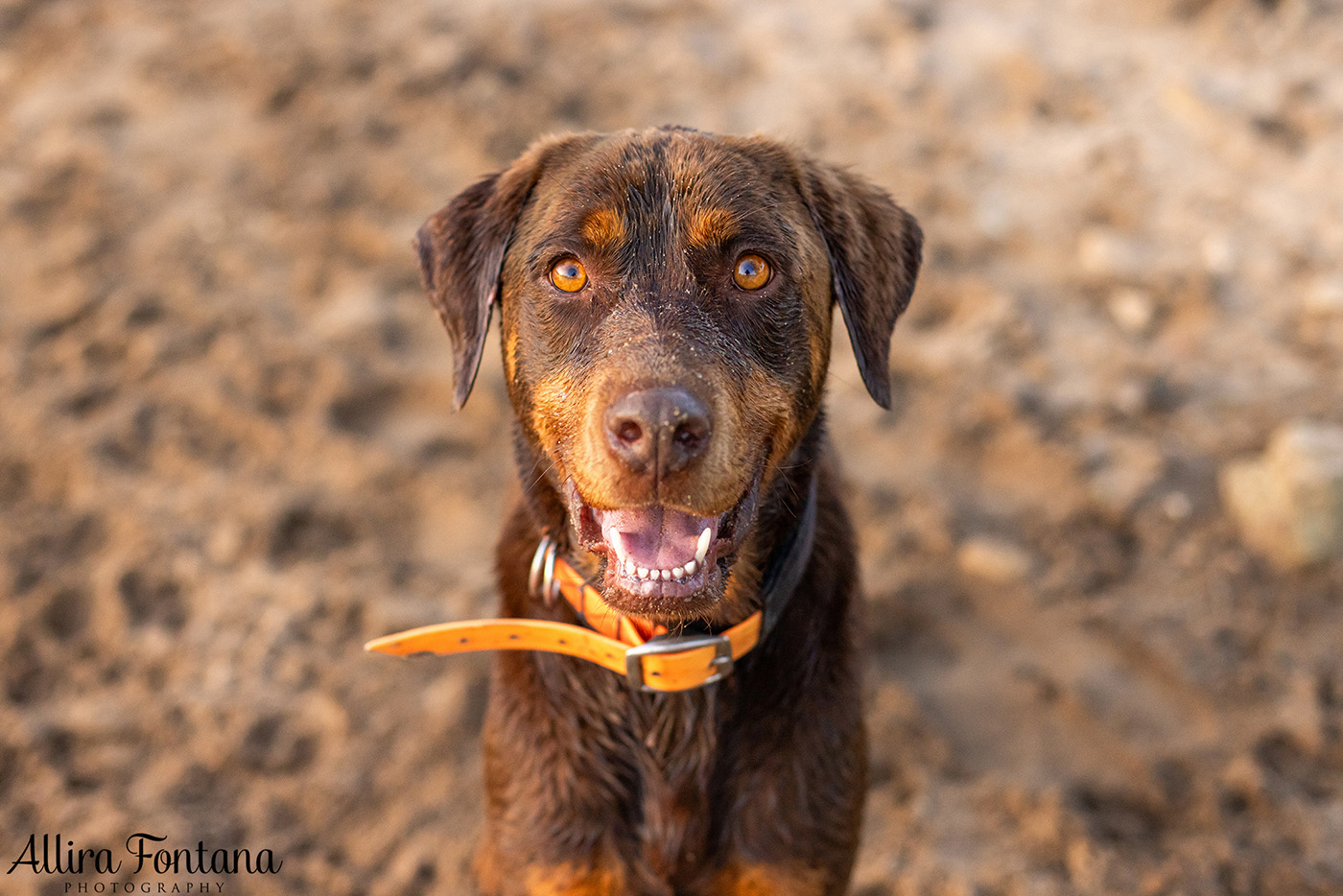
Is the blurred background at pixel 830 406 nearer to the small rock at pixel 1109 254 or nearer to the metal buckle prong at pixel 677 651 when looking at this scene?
the small rock at pixel 1109 254

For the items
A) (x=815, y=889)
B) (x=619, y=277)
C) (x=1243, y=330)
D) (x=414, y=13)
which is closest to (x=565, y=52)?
(x=414, y=13)

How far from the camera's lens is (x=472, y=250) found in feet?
A: 9.19

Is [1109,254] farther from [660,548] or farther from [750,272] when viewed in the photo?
[660,548]

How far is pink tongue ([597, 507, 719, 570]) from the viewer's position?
2.39m

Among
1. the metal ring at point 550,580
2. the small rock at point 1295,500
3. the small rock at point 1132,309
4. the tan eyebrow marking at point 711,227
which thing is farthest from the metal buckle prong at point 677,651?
the small rock at point 1132,309

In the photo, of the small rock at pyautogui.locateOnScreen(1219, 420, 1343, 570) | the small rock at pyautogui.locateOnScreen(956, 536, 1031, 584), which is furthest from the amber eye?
the small rock at pyautogui.locateOnScreen(1219, 420, 1343, 570)

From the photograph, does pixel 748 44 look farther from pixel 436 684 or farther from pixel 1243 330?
pixel 436 684

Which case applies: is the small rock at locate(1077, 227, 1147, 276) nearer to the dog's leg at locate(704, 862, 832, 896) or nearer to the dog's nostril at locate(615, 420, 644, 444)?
Result: the dog's leg at locate(704, 862, 832, 896)

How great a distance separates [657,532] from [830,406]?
103 inches

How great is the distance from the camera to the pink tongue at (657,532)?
7.84 feet

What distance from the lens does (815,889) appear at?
2.68 metres

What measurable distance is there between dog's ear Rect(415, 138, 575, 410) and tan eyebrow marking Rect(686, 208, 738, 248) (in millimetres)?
486

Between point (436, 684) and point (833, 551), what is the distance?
1.67m

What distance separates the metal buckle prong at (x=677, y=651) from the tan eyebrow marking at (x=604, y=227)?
34.5 inches
